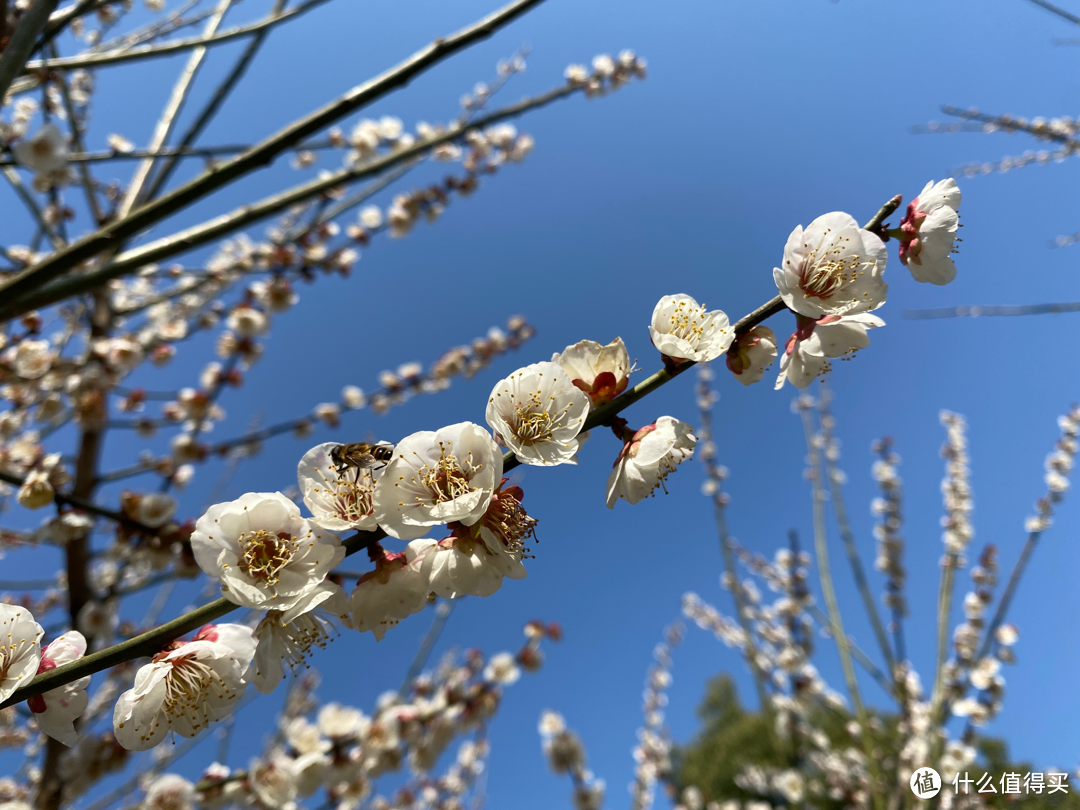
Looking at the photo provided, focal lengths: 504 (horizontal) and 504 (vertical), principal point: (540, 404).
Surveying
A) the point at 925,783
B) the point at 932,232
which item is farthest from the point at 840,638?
the point at 932,232

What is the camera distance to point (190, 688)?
95cm

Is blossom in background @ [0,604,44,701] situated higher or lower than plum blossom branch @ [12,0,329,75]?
lower

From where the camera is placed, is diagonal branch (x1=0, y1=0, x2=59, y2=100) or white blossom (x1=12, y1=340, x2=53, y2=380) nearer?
diagonal branch (x1=0, y1=0, x2=59, y2=100)

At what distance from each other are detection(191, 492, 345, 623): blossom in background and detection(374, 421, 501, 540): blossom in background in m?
0.12

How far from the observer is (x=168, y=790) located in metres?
2.29

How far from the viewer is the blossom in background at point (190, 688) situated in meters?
0.88

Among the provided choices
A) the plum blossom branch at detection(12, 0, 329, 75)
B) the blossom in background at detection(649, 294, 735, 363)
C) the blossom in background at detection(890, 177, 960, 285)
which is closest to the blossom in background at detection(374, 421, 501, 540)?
the blossom in background at detection(649, 294, 735, 363)

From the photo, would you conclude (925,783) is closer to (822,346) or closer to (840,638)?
(840,638)

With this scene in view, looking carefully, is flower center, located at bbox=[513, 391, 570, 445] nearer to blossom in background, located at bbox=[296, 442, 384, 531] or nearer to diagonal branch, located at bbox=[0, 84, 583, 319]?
blossom in background, located at bbox=[296, 442, 384, 531]

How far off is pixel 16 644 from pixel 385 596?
0.63 m

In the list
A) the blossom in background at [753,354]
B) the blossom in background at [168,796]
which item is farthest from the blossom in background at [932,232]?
the blossom in background at [168,796]

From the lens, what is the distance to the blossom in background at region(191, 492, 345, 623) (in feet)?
2.68

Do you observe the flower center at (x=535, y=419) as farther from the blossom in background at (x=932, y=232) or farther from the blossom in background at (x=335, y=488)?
the blossom in background at (x=932, y=232)

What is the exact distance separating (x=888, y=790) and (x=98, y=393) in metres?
5.94
